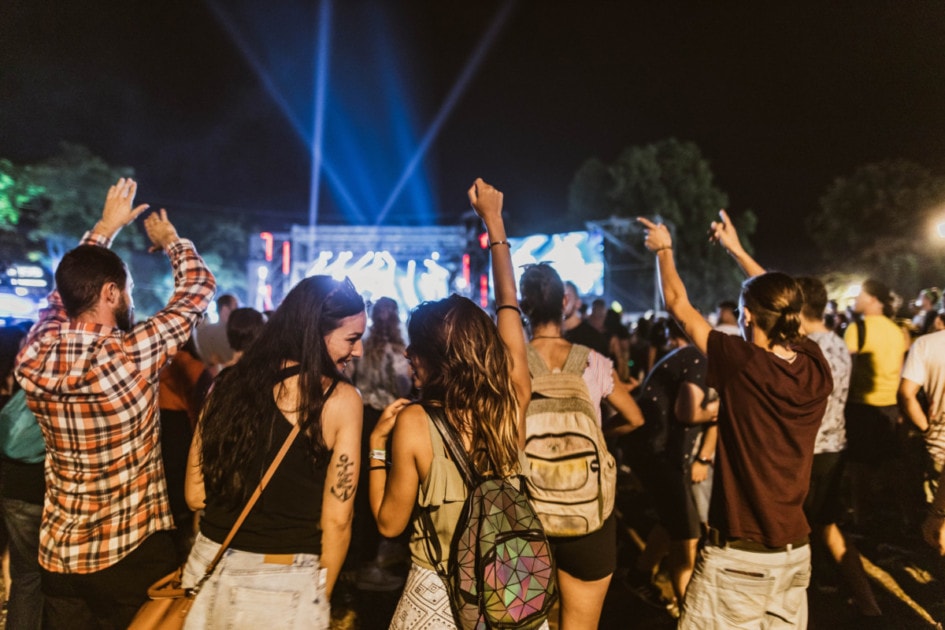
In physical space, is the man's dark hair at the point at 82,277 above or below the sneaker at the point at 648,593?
above

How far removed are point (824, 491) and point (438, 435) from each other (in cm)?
320

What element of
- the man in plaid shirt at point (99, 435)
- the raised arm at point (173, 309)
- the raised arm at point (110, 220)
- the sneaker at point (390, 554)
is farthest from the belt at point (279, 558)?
the sneaker at point (390, 554)

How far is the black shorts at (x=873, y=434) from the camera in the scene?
4.79 m

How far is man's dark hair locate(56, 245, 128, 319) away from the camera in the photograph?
6.67ft

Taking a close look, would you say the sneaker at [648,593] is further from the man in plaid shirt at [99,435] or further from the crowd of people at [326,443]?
the man in plaid shirt at [99,435]

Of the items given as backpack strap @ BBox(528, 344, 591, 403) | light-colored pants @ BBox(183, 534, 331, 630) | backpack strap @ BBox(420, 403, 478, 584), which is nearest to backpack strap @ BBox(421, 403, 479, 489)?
backpack strap @ BBox(420, 403, 478, 584)

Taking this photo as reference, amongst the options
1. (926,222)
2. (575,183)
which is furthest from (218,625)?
(926,222)

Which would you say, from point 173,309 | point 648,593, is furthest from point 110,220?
point 648,593

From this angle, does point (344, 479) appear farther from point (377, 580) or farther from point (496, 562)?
point (377, 580)

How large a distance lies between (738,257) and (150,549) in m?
2.90

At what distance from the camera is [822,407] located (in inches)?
88.1

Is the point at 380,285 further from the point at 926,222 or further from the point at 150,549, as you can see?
the point at 926,222

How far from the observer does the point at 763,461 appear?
2154 mm

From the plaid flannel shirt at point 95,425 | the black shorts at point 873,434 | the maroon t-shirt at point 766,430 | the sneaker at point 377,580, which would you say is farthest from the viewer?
the black shorts at point 873,434
